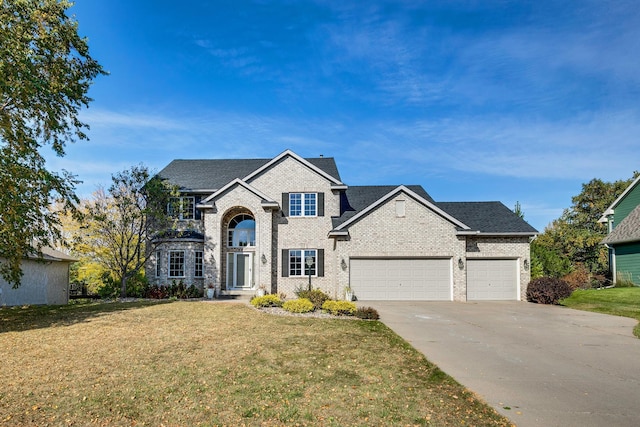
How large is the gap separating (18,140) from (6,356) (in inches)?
323

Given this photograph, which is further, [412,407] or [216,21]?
[216,21]

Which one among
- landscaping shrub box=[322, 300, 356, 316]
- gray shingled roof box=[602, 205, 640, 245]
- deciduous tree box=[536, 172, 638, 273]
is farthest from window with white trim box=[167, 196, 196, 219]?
deciduous tree box=[536, 172, 638, 273]

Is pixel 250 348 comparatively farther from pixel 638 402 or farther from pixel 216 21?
pixel 216 21

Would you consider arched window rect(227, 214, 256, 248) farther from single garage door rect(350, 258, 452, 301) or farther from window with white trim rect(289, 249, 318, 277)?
single garage door rect(350, 258, 452, 301)

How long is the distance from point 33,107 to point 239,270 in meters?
12.6

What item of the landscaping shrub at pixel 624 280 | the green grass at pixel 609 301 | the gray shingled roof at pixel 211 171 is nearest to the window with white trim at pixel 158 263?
the gray shingled roof at pixel 211 171

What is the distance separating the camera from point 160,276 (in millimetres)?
23125

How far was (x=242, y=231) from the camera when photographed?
23.8 m

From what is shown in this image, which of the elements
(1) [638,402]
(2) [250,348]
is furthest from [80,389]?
(1) [638,402]

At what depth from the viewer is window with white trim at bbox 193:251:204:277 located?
23016mm

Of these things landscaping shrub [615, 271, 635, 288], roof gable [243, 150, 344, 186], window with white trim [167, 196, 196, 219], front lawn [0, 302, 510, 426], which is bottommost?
front lawn [0, 302, 510, 426]

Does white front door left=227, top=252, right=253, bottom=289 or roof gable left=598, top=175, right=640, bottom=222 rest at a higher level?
roof gable left=598, top=175, right=640, bottom=222

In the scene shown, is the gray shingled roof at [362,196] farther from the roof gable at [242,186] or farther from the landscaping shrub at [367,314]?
the landscaping shrub at [367,314]

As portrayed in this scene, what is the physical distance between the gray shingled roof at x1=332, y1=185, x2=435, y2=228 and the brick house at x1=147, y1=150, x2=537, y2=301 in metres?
0.18
